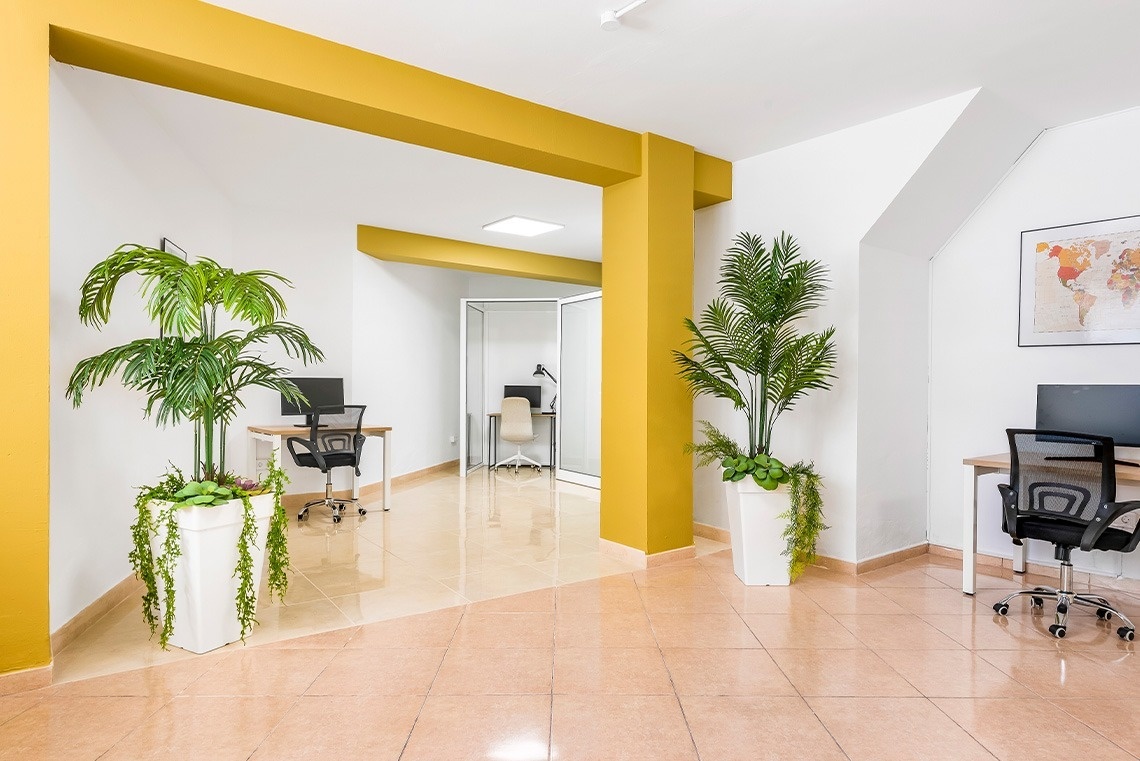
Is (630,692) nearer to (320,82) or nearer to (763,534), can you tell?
(763,534)

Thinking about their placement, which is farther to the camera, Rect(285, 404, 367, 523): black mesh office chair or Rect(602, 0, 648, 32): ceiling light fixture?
Rect(285, 404, 367, 523): black mesh office chair

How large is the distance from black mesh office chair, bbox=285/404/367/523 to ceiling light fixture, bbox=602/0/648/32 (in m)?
3.93

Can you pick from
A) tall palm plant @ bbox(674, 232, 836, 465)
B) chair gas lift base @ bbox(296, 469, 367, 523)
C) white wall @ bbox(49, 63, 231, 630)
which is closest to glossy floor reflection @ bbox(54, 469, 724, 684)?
chair gas lift base @ bbox(296, 469, 367, 523)

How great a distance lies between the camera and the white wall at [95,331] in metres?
3.00

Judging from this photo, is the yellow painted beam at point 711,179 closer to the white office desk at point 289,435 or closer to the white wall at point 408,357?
the white office desk at point 289,435

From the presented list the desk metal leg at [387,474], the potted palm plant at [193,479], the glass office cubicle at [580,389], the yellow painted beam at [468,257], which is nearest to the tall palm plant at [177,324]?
the potted palm plant at [193,479]

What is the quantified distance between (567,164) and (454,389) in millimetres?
5129

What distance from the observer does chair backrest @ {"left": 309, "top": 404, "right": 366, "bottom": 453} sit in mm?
5742

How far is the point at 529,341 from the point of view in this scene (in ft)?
30.9

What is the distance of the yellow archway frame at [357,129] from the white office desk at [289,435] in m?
2.55

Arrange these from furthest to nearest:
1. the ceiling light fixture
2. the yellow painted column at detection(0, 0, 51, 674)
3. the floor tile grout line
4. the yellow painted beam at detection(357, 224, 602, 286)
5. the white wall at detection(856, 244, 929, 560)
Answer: the yellow painted beam at detection(357, 224, 602, 286)
the white wall at detection(856, 244, 929, 560)
the ceiling light fixture
the yellow painted column at detection(0, 0, 51, 674)
the floor tile grout line

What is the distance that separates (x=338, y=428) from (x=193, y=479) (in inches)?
111

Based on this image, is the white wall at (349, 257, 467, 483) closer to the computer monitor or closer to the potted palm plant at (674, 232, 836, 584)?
the computer monitor

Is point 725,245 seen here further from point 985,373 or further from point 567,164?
point 985,373
